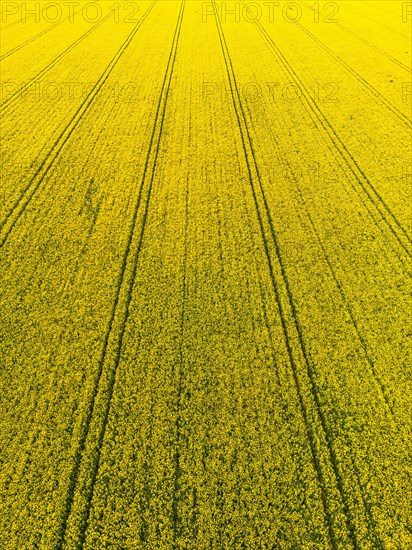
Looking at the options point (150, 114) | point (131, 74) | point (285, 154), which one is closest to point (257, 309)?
point (285, 154)

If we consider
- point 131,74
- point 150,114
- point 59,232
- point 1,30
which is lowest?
point 59,232

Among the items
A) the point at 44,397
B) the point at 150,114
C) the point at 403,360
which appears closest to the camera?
the point at 44,397

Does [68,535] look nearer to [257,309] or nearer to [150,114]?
[257,309]

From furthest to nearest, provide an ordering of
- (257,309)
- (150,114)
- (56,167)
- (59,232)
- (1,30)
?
1. (1,30)
2. (150,114)
3. (56,167)
4. (59,232)
5. (257,309)

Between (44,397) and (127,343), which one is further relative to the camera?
(127,343)

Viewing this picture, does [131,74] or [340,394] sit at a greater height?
[131,74]

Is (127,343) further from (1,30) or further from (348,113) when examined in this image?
(1,30)
